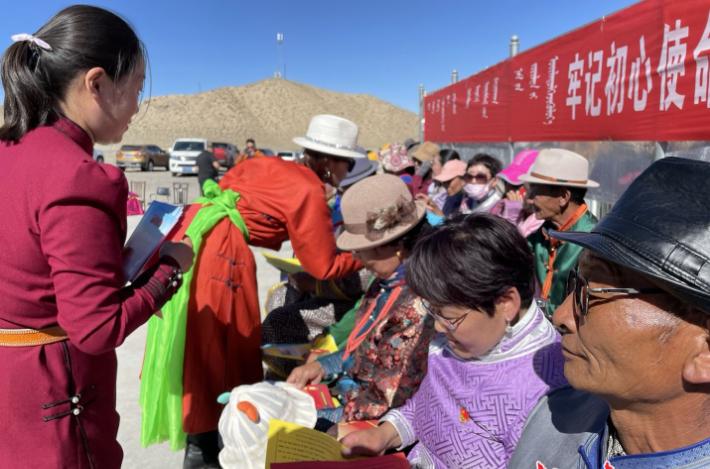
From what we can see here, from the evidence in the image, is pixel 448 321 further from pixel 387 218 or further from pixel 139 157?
pixel 139 157

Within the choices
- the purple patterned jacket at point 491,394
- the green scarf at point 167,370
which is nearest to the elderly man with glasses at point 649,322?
the purple patterned jacket at point 491,394

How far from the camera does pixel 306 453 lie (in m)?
1.57

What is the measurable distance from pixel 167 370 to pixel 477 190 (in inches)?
121

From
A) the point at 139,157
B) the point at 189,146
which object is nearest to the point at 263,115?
the point at 139,157

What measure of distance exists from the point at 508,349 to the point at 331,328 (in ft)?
4.65

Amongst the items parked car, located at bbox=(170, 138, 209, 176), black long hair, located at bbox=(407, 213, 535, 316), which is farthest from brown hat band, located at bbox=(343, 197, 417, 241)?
parked car, located at bbox=(170, 138, 209, 176)

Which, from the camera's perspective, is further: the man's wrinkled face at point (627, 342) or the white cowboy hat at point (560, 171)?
the white cowboy hat at point (560, 171)

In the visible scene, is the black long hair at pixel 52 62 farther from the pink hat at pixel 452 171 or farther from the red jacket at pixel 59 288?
the pink hat at pixel 452 171

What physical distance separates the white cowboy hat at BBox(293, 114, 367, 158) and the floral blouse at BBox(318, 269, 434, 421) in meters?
0.98

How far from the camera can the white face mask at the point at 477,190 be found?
4523 millimetres

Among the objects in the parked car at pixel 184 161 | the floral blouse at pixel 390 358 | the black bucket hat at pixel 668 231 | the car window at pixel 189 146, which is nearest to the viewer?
the black bucket hat at pixel 668 231

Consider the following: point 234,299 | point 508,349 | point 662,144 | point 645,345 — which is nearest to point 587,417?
point 645,345

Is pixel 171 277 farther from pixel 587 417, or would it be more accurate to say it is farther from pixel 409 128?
pixel 409 128

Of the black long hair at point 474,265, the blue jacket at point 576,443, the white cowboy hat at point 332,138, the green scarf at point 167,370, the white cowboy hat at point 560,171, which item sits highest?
the white cowboy hat at point 332,138
